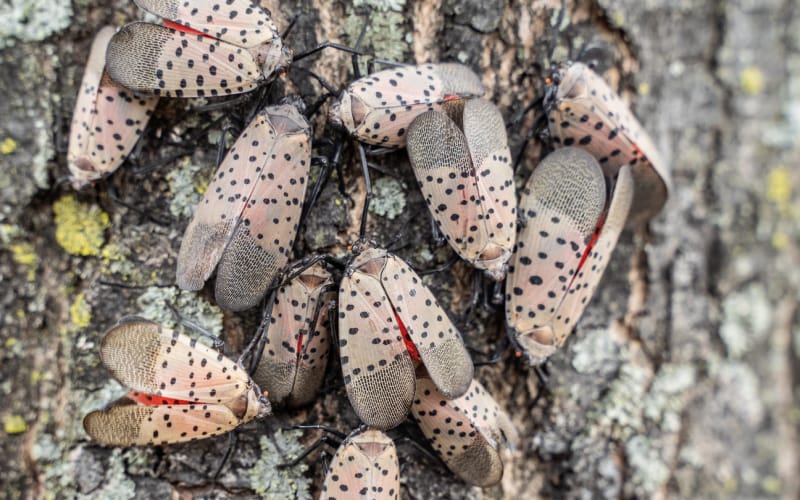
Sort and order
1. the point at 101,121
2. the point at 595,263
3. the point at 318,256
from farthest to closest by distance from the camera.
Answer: the point at 595,263, the point at 101,121, the point at 318,256

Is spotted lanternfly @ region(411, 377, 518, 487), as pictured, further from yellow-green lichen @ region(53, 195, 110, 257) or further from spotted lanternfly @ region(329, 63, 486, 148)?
yellow-green lichen @ region(53, 195, 110, 257)

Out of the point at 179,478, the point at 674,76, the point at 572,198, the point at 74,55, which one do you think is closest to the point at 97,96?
the point at 74,55

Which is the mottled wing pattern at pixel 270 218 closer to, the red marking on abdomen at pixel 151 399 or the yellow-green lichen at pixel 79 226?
the red marking on abdomen at pixel 151 399

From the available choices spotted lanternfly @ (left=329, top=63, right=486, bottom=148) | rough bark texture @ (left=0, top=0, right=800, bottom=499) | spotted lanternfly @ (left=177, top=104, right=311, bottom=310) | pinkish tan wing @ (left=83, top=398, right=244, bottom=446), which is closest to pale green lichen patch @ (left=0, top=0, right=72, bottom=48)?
rough bark texture @ (left=0, top=0, right=800, bottom=499)

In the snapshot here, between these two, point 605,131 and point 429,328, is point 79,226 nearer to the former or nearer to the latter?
point 429,328

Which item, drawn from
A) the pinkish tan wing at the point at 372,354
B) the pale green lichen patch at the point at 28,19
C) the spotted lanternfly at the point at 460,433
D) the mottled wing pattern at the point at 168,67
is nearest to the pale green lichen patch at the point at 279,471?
the pinkish tan wing at the point at 372,354

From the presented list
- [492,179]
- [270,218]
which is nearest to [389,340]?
[270,218]
